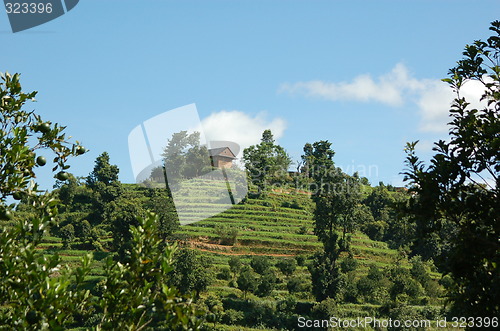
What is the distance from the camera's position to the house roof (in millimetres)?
94875

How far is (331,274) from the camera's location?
41500mm

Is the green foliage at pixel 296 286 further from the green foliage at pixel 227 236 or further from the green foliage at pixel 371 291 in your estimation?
the green foliage at pixel 227 236

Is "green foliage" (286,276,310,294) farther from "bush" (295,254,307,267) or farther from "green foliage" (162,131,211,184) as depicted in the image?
"green foliage" (162,131,211,184)

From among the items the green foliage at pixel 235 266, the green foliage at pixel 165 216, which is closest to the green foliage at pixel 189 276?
the green foliage at pixel 235 266

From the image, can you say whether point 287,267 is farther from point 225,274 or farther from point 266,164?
point 266,164

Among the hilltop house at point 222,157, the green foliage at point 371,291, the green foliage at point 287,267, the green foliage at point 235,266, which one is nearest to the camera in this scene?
the green foliage at point 371,291

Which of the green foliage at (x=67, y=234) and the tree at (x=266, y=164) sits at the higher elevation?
the tree at (x=266, y=164)

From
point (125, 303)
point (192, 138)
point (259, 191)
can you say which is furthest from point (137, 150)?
point (192, 138)

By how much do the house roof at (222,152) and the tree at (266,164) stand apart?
343 inches

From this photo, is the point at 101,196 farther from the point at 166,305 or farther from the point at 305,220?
the point at 166,305

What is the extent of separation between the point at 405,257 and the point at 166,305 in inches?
2207

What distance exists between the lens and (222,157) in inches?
3782

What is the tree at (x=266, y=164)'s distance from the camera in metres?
80.7

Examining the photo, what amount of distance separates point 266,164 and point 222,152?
47.6 feet
